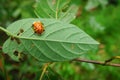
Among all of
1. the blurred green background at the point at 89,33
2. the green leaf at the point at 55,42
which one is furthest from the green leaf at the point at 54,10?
the blurred green background at the point at 89,33

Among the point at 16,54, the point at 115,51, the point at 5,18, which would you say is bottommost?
the point at 115,51

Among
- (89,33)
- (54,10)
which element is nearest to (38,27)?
(54,10)

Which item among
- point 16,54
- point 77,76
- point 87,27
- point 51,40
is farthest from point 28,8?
point 51,40

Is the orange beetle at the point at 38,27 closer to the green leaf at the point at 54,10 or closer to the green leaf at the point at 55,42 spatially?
the green leaf at the point at 55,42

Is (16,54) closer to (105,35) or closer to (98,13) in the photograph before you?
(105,35)

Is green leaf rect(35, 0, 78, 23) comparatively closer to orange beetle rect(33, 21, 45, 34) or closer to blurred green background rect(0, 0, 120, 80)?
orange beetle rect(33, 21, 45, 34)

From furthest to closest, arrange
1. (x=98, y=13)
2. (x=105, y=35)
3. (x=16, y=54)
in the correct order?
1. (x=98, y=13)
2. (x=105, y=35)
3. (x=16, y=54)

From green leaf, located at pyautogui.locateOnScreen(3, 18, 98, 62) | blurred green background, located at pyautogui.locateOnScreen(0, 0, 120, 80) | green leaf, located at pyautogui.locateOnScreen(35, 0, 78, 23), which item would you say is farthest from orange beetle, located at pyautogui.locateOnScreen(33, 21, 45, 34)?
blurred green background, located at pyautogui.locateOnScreen(0, 0, 120, 80)
